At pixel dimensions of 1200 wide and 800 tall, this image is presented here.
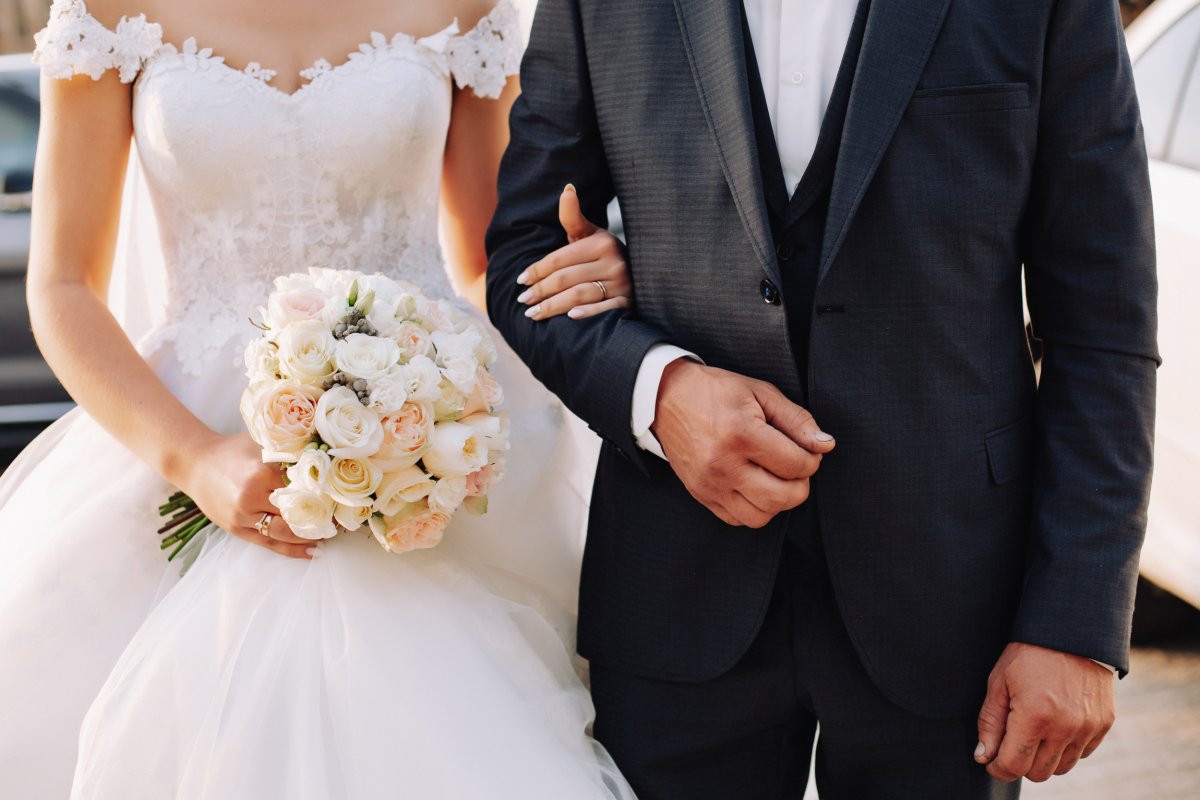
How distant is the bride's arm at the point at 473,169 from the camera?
2074mm

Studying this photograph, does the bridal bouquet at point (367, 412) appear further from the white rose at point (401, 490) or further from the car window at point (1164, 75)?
the car window at point (1164, 75)

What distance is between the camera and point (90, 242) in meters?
1.83

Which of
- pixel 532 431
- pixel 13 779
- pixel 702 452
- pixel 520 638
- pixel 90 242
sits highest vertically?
pixel 90 242

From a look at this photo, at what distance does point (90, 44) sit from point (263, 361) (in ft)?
2.15

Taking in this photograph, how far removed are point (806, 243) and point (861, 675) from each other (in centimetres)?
60

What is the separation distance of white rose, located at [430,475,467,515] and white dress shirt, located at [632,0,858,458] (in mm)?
264

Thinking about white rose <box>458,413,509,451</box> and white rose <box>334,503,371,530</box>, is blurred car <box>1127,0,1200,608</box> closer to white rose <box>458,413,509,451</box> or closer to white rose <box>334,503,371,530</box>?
white rose <box>458,413,509,451</box>

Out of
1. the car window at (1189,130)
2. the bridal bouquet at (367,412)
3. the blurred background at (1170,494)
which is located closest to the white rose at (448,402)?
the bridal bouquet at (367,412)

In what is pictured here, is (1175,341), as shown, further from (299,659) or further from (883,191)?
(299,659)

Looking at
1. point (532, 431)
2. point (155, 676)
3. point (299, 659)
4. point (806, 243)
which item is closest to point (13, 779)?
point (155, 676)

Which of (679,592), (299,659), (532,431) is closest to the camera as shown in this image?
(299,659)

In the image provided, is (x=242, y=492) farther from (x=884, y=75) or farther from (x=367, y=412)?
(x=884, y=75)

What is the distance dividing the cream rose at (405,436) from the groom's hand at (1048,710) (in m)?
0.85

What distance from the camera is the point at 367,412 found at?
1.51 metres
